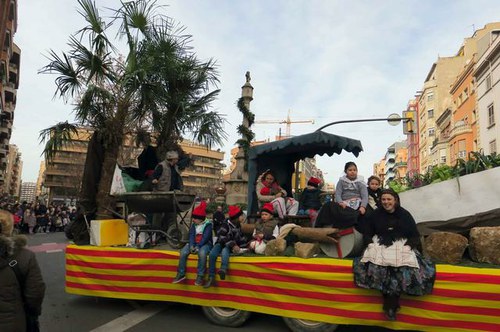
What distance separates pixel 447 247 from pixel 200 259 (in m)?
3.09

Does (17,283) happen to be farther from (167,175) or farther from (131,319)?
(167,175)

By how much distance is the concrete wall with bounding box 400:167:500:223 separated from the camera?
4934mm

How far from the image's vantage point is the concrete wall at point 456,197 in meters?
4.93

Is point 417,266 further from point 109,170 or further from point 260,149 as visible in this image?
point 109,170

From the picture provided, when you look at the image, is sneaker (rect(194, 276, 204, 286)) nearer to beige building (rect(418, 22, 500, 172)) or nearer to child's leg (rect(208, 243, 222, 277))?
child's leg (rect(208, 243, 222, 277))

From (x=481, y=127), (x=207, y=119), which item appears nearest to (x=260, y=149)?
(x=207, y=119)

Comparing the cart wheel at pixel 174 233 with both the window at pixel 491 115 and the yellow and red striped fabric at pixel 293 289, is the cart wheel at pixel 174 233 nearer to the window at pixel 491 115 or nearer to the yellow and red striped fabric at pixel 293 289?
the yellow and red striped fabric at pixel 293 289

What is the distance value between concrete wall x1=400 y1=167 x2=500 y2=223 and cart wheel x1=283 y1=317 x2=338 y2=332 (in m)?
2.34

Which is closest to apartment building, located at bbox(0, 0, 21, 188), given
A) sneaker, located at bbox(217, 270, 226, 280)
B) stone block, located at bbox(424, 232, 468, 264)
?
sneaker, located at bbox(217, 270, 226, 280)

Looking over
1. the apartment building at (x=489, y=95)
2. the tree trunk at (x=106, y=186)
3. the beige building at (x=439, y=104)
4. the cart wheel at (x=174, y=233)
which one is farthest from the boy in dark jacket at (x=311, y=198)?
the beige building at (x=439, y=104)

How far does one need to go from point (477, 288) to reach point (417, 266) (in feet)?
1.98

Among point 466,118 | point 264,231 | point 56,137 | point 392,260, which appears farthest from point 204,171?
point 392,260

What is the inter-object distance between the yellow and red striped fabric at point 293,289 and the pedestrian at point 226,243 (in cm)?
15

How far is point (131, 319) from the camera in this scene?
532cm
